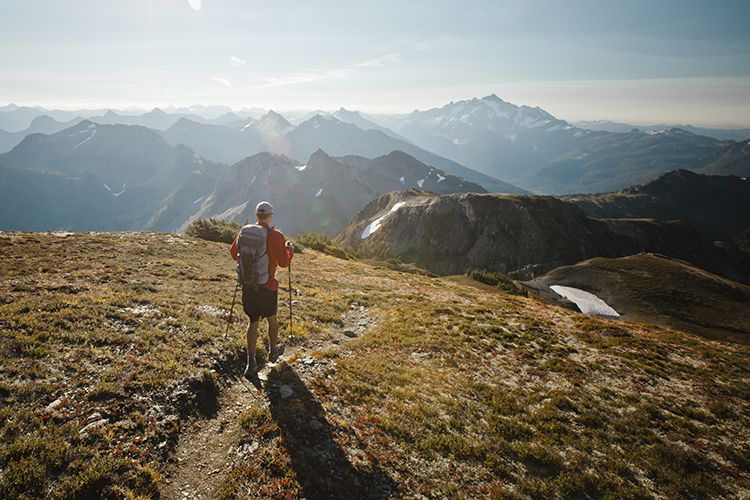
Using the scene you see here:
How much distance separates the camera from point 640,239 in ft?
426

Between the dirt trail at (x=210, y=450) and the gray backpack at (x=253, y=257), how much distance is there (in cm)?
301

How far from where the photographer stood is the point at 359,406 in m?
8.41

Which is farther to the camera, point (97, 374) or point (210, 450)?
point (97, 374)

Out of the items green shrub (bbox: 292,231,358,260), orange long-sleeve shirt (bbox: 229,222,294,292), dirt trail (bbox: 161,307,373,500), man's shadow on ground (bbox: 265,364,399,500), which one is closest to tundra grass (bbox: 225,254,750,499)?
man's shadow on ground (bbox: 265,364,399,500)

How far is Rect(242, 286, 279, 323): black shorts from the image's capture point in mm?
8734

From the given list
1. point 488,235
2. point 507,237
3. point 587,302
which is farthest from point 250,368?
point 488,235

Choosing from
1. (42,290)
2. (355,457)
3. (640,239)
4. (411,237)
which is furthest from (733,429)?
(640,239)

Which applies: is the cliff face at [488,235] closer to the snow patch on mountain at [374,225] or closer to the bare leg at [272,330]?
the snow patch on mountain at [374,225]

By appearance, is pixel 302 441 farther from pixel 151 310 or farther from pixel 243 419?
pixel 151 310

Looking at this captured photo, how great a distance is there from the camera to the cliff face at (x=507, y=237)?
102312 mm

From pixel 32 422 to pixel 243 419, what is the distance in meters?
3.62

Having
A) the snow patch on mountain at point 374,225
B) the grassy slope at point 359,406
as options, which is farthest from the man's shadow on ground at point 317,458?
the snow patch on mountain at point 374,225

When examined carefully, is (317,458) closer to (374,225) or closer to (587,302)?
(587,302)

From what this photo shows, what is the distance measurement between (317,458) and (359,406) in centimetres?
216
